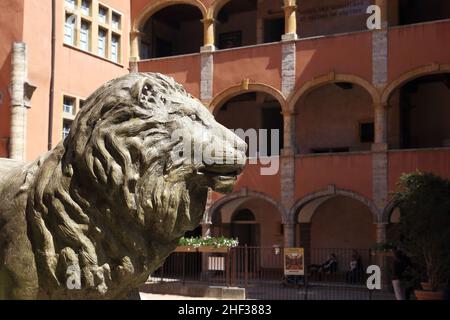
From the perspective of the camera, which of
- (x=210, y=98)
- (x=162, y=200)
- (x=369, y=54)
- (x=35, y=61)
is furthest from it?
(x=210, y=98)

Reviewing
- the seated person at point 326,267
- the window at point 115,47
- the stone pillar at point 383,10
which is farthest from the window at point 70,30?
the seated person at point 326,267

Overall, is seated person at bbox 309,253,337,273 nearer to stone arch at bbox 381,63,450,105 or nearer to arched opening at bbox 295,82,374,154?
arched opening at bbox 295,82,374,154

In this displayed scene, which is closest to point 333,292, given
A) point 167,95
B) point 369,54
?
point 369,54

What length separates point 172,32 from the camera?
29.0 meters

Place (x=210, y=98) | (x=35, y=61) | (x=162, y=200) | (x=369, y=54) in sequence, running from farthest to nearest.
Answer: (x=210, y=98), (x=369, y=54), (x=35, y=61), (x=162, y=200)

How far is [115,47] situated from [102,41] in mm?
1212

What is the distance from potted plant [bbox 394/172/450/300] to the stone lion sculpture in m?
12.4

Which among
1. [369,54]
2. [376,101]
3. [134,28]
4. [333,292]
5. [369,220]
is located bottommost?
[333,292]

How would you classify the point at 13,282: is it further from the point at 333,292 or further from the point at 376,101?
the point at 376,101

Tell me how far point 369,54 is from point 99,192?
1950 centimetres

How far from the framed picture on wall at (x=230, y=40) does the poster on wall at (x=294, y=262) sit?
11.9 m

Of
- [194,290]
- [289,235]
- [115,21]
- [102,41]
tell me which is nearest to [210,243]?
[194,290]

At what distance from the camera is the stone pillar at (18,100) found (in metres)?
18.7

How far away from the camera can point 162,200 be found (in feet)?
8.79
